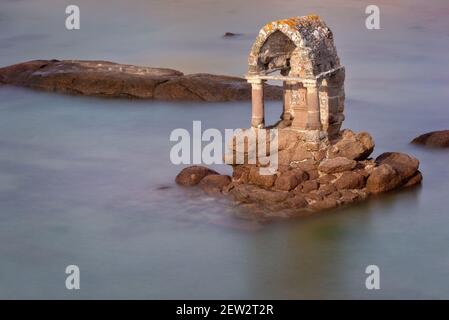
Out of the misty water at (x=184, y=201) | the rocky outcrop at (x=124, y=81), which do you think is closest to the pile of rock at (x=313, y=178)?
the misty water at (x=184, y=201)

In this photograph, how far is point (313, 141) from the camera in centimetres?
3750

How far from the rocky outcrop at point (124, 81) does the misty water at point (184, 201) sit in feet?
3.21

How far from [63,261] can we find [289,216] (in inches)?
273

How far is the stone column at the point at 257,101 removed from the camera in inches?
1489

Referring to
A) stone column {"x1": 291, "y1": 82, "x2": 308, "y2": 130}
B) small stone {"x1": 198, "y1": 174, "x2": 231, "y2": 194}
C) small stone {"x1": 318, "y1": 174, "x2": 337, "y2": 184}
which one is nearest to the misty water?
small stone {"x1": 198, "y1": 174, "x2": 231, "y2": 194}

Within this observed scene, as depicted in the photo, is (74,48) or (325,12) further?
(325,12)

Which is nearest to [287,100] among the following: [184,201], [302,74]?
[302,74]

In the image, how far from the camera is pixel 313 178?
37281 mm

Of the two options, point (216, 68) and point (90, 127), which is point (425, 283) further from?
point (216, 68)

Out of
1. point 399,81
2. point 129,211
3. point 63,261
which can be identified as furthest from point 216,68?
point 63,261

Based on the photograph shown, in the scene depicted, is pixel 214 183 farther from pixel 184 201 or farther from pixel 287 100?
pixel 287 100

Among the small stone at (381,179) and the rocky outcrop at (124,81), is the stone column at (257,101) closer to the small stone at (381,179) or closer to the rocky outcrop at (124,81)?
the small stone at (381,179)

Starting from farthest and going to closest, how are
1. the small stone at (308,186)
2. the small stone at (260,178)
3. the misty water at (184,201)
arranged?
the small stone at (260,178)
the small stone at (308,186)
the misty water at (184,201)

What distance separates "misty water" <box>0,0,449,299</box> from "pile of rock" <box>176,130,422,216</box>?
0.55 meters
